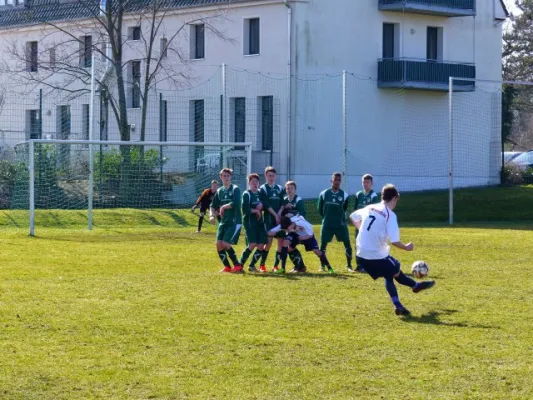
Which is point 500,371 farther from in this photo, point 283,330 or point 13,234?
point 13,234

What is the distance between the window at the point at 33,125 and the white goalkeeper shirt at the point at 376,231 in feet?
70.0

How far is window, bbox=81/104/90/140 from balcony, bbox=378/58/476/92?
11.9 meters

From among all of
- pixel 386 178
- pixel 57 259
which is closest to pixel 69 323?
pixel 57 259

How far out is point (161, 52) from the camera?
41.4 meters

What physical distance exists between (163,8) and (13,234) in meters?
18.8

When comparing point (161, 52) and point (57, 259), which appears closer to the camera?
point (57, 259)

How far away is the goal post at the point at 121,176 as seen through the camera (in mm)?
29547

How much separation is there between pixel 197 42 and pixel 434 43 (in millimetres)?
10311

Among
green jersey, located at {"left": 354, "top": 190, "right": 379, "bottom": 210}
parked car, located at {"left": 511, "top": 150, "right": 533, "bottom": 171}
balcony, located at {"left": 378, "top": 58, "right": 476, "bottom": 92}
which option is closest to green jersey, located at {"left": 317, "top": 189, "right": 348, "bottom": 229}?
green jersey, located at {"left": 354, "top": 190, "right": 379, "bottom": 210}

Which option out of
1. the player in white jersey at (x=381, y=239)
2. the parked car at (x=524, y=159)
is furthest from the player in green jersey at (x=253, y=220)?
the parked car at (x=524, y=159)

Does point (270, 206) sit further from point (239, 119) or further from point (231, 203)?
point (239, 119)

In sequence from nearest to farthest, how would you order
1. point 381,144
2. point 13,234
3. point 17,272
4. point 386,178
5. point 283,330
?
point 283,330 < point 17,272 < point 13,234 < point 386,178 < point 381,144

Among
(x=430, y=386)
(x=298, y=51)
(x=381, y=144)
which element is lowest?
(x=430, y=386)

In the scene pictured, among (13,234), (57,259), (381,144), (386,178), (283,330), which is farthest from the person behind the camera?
(381,144)
